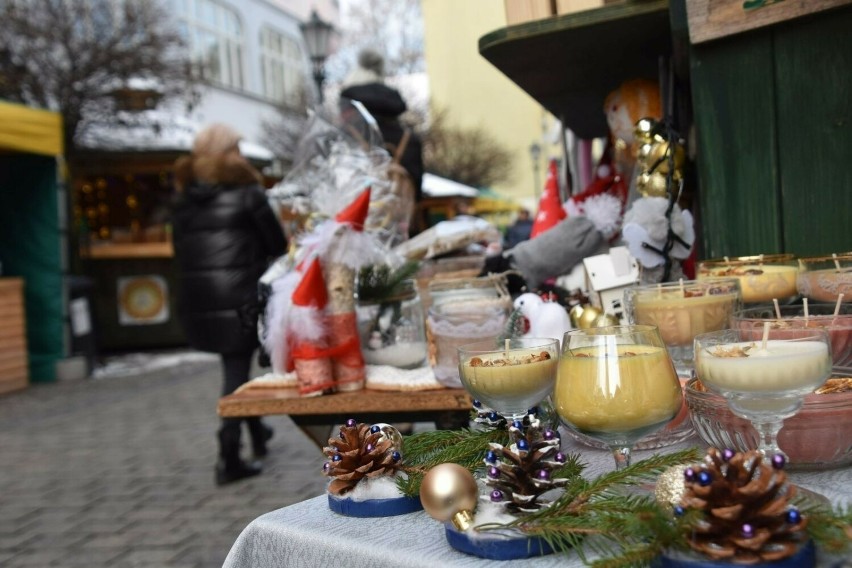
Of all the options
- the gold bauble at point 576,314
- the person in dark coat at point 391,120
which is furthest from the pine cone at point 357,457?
the person in dark coat at point 391,120

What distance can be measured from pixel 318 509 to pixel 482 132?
86.0 feet

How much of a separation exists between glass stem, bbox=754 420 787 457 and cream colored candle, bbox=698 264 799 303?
725 millimetres

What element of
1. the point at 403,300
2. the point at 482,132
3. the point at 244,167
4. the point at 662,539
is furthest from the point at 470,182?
the point at 662,539

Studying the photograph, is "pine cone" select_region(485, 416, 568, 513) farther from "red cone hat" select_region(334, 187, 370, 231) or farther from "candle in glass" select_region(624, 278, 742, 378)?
"red cone hat" select_region(334, 187, 370, 231)

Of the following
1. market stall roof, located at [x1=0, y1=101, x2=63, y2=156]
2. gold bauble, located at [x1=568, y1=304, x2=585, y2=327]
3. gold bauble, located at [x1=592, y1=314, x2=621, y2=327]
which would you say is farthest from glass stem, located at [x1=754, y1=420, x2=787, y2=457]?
market stall roof, located at [x1=0, y1=101, x2=63, y2=156]

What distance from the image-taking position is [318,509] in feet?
4.02

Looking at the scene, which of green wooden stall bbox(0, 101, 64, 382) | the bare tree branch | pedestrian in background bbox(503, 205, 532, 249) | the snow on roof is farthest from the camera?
the snow on roof

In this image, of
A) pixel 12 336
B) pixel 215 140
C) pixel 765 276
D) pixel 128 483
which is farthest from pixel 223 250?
pixel 12 336

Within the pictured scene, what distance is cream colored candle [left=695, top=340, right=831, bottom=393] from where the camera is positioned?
1.00m

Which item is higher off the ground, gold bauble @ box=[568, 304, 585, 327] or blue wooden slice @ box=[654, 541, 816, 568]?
gold bauble @ box=[568, 304, 585, 327]

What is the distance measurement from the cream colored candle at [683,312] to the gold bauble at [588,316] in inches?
17.8

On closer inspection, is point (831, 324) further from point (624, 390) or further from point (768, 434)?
point (624, 390)

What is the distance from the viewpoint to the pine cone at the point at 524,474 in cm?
100

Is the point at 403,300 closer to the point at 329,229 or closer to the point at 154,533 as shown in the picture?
the point at 329,229
